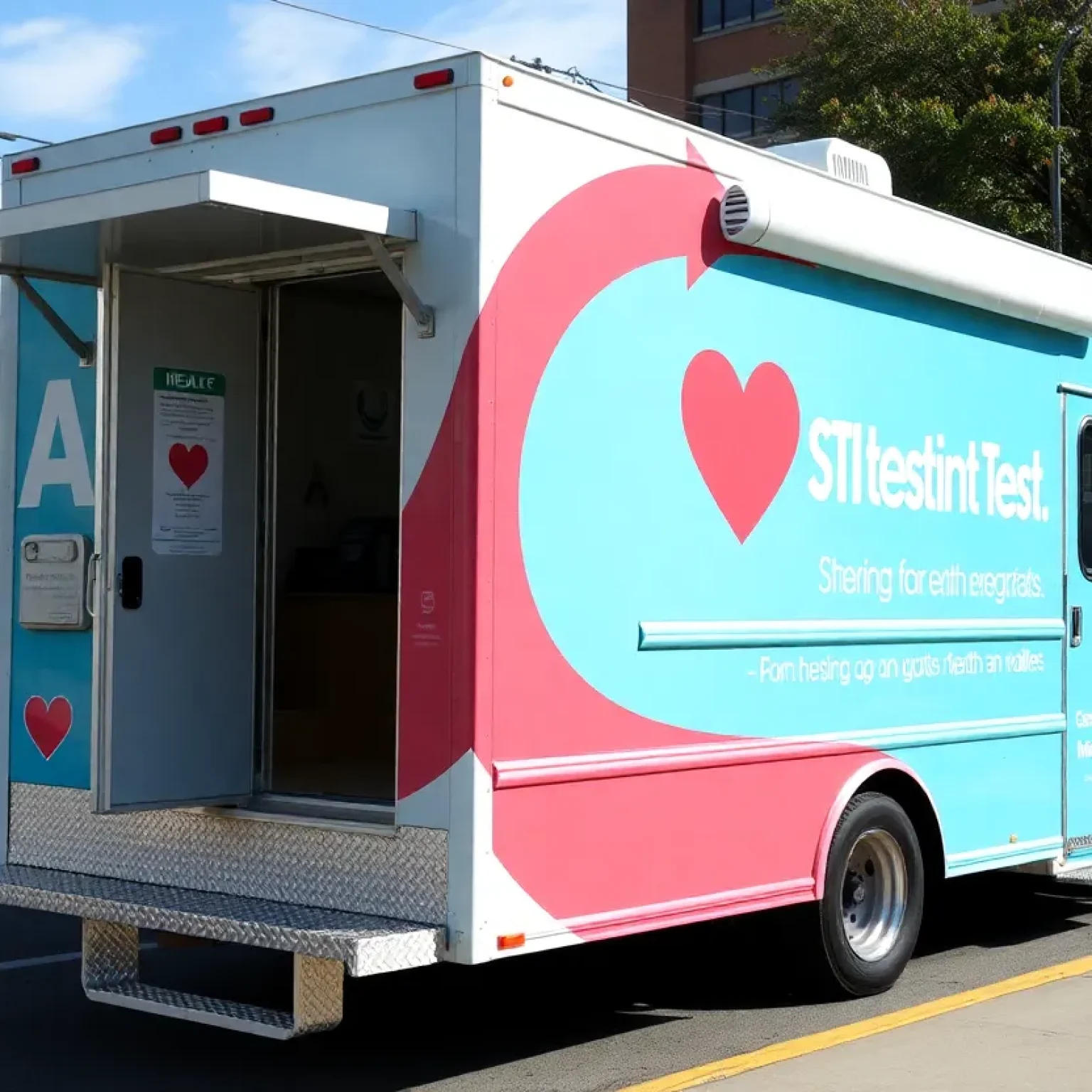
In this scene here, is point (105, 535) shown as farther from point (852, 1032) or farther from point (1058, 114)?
point (1058, 114)

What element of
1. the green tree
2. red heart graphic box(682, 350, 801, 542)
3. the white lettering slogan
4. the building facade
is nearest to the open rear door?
red heart graphic box(682, 350, 801, 542)

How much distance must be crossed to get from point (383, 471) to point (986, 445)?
2642mm

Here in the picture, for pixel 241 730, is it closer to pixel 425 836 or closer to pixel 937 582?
pixel 425 836

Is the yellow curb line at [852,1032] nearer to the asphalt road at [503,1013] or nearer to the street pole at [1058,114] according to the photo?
the asphalt road at [503,1013]

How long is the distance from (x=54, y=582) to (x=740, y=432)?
8.33ft

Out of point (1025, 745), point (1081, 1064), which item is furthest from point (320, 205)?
point (1025, 745)

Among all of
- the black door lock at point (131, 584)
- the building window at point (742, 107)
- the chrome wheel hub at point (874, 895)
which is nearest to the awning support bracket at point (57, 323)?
the black door lock at point (131, 584)

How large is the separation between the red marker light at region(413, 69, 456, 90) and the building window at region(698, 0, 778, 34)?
121ft

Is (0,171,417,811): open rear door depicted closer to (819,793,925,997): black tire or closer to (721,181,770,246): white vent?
(721,181,770,246): white vent

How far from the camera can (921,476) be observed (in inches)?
288

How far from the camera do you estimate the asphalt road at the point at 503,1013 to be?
237 inches

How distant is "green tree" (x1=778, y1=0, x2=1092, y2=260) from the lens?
20312 millimetres

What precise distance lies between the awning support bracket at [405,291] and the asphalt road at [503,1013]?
2484 millimetres

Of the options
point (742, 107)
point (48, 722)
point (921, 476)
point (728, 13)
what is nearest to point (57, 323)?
point (48, 722)
